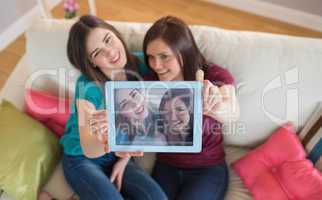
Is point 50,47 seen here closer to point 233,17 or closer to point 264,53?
point 264,53

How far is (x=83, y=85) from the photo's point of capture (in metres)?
1.51

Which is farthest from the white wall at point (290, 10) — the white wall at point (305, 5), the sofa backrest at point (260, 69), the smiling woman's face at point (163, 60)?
the smiling woman's face at point (163, 60)

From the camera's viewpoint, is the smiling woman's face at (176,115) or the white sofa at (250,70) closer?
the smiling woman's face at (176,115)

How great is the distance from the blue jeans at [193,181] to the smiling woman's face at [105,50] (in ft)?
1.32

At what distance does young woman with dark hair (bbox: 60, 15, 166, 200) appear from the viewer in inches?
56.4

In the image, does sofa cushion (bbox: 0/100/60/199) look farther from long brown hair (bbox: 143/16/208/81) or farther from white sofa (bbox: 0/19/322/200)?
long brown hair (bbox: 143/16/208/81)

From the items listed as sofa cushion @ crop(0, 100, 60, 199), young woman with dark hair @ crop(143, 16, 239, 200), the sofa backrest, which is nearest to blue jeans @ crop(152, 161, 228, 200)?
young woman with dark hair @ crop(143, 16, 239, 200)

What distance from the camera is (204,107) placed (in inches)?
51.3

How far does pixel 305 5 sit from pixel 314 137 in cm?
130

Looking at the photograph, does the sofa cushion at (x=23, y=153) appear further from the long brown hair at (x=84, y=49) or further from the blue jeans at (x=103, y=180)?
the long brown hair at (x=84, y=49)

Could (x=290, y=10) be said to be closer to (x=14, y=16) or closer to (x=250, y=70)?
(x=250, y=70)

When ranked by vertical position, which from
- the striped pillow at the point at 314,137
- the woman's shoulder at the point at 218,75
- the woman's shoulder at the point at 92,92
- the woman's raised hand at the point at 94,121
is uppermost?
the woman's shoulder at the point at 218,75

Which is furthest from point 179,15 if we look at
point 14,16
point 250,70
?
point 250,70

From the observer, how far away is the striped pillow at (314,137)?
1.50m
